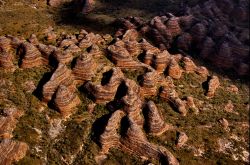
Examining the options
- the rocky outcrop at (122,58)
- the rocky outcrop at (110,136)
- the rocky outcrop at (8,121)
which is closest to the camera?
the rocky outcrop at (8,121)

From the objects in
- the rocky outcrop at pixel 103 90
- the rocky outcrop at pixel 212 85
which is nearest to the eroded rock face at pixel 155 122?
the rocky outcrop at pixel 103 90

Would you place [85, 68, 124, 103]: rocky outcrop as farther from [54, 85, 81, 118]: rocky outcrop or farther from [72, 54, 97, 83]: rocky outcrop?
[54, 85, 81, 118]: rocky outcrop

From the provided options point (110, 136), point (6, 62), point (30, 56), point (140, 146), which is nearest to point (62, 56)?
point (30, 56)

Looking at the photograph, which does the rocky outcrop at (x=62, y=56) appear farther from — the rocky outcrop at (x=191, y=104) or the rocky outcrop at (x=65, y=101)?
the rocky outcrop at (x=191, y=104)

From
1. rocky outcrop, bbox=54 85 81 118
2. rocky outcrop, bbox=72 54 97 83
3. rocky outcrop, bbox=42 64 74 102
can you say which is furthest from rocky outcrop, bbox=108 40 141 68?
rocky outcrop, bbox=54 85 81 118

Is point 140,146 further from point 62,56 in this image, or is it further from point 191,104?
point 62,56

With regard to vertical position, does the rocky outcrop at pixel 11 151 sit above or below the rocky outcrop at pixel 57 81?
below
